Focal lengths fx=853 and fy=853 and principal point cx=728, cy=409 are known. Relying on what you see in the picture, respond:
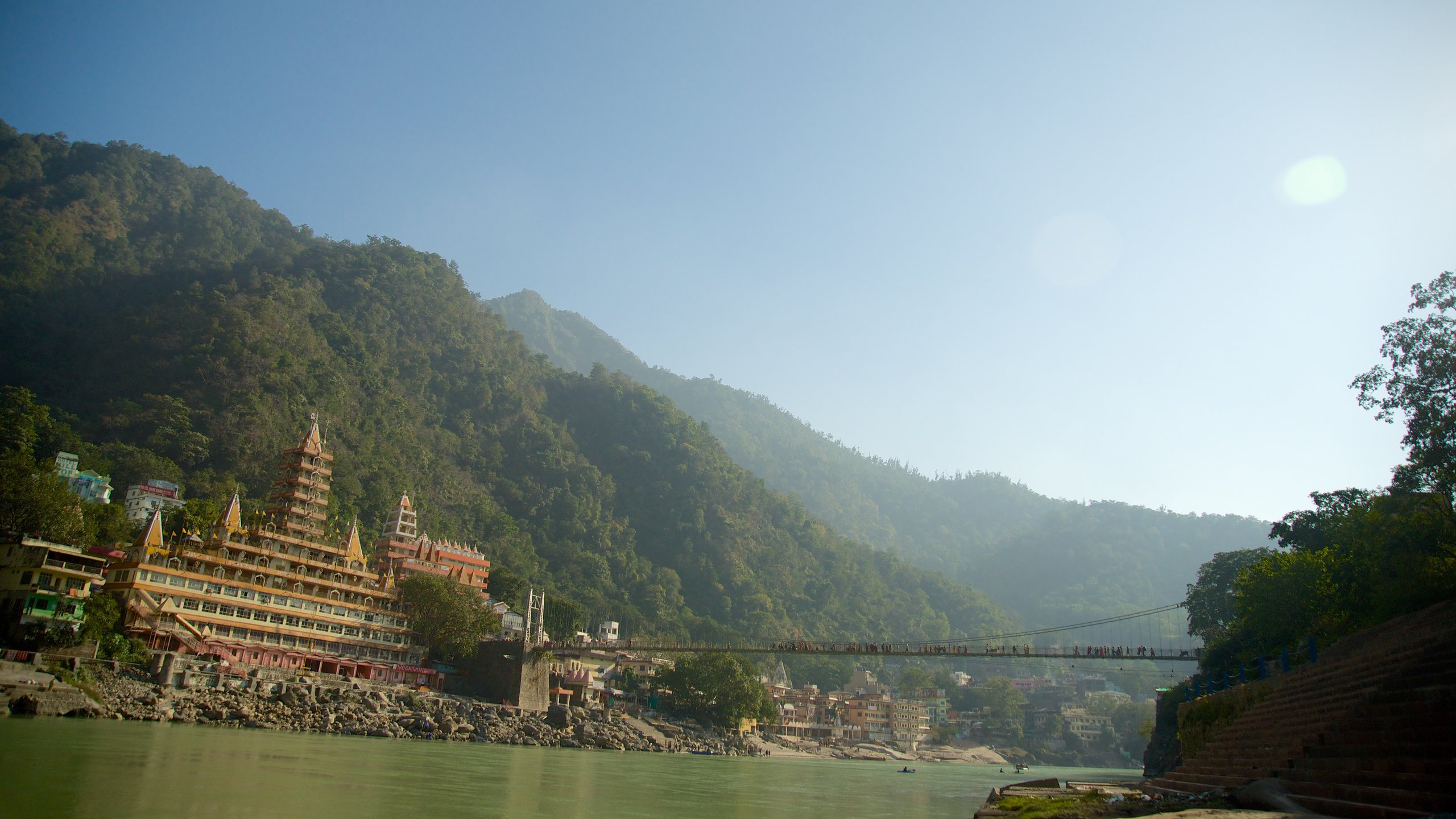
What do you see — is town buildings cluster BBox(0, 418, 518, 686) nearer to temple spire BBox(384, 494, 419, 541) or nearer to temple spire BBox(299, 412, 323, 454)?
temple spire BBox(299, 412, 323, 454)

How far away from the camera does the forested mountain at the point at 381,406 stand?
60969mm

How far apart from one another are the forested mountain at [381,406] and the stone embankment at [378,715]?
22434 millimetres

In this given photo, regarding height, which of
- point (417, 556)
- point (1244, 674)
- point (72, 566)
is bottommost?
point (1244, 674)

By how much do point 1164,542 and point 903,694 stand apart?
10218cm

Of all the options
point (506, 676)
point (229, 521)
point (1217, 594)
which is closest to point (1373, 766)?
point (506, 676)

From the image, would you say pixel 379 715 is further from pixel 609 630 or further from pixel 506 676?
pixel 609 630

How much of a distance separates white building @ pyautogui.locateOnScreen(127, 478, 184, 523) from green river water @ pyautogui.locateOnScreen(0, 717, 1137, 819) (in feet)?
85.4

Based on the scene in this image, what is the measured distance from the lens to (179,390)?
2357 inches

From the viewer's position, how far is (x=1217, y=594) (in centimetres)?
5088

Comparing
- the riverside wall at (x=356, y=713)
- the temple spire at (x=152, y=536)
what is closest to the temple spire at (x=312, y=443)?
the temple spire at (x=152, y=536)

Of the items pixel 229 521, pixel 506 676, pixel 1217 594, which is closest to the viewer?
pixel 229 521

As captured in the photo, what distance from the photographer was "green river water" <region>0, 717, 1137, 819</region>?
12.6 meters

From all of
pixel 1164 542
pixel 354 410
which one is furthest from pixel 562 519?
pixel 1164 542

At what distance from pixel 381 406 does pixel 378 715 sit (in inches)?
1876
